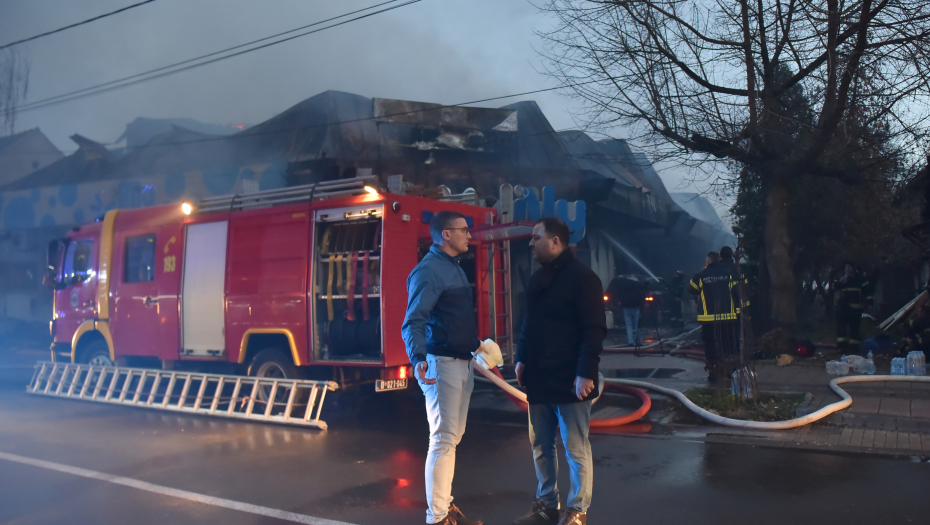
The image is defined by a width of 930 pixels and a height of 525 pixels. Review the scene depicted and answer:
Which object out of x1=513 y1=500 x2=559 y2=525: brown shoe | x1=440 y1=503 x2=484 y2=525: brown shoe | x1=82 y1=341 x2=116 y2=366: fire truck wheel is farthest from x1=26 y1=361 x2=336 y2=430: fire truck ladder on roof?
x1=513 y1=500 x2=559 y2=525: brown shoe

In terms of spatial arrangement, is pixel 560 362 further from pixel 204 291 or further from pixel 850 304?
pixel 850 304

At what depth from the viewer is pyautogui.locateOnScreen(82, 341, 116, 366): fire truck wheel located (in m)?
10.2

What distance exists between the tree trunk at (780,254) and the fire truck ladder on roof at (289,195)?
7.39 m

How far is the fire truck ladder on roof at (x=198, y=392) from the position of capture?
7602 millimetres

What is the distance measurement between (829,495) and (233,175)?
59.6 feet

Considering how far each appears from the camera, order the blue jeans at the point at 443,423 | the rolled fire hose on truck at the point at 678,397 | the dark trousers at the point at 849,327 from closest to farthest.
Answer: the blue jeans at the point at 443,423, the rolled fire hose on truck at the point at 678,397, the dark trousers at the point at 849,327

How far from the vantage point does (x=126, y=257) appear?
977 centimetres

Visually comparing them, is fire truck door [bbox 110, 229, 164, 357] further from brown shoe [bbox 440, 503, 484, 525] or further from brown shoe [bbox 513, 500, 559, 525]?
brown shoe [bbox 513, 500, 559, 525]

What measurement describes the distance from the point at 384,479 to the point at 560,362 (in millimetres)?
2196

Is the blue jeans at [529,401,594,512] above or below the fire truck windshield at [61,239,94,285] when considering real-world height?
below

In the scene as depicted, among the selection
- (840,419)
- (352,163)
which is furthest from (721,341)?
(352,163)

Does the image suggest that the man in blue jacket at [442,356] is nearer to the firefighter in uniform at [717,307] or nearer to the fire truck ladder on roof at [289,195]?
the fire truck ladder on roof at [289,195]

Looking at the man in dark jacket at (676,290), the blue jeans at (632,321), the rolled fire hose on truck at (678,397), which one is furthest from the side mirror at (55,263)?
the man in dark jacket at (676,290)

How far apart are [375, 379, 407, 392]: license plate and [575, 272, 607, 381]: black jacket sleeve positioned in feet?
12.4
